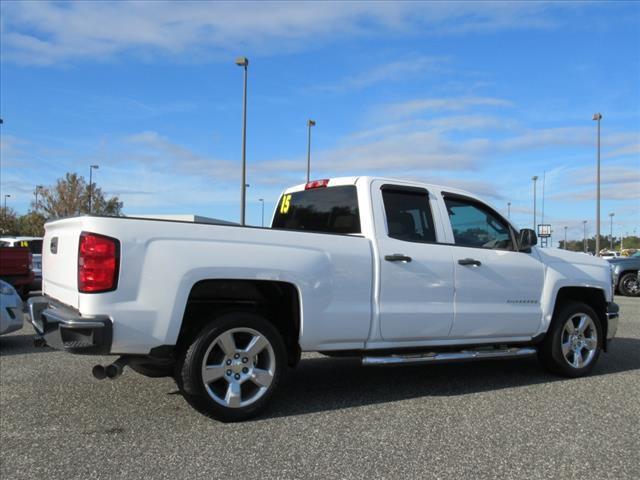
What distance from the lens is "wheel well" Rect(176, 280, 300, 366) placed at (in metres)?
4.43

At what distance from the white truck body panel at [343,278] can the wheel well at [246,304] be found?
0.45 ft

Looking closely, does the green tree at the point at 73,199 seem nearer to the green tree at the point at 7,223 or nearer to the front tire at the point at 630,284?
the green tree at the point at 7,223

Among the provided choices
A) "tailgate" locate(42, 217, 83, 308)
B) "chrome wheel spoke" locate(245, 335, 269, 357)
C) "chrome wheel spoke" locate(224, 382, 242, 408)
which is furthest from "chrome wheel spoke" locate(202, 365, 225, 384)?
"tailgate" locate(42, 217, 83, 308)

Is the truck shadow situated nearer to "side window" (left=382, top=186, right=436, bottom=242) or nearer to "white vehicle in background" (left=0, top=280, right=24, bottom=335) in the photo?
"side window" (left=382, top=186, right=436, bottom=242)

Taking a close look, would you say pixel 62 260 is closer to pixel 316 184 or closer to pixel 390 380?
pixel 316 184

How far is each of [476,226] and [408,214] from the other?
2.80 feet

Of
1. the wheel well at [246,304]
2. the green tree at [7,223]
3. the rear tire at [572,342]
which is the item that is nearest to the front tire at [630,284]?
the rear tire at [572,342]

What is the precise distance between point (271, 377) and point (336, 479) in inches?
50.1

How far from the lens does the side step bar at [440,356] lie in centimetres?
494

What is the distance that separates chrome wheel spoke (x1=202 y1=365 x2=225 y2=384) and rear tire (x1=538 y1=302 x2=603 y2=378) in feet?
11.4

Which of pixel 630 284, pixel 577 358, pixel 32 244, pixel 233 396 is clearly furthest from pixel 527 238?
pixel 32 244

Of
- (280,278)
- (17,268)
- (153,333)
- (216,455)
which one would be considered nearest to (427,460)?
(216,455)

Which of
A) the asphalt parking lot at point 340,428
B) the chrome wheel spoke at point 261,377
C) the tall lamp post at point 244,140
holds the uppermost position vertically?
the tall lamp post at point 244,140

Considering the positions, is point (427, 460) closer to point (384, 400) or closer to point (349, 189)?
point (384, 400)
